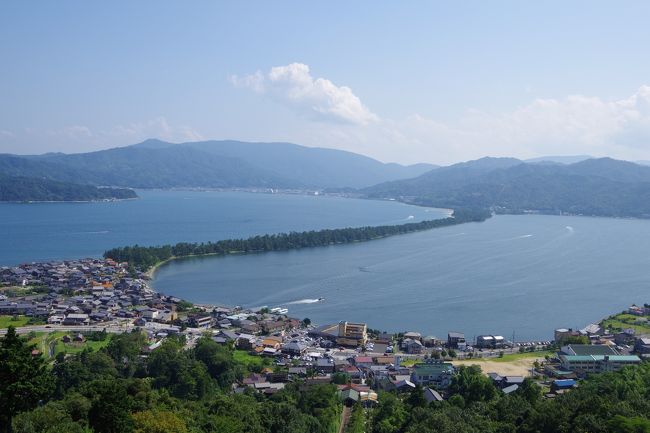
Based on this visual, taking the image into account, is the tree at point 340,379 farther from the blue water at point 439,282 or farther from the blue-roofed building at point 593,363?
the blue water at point 439,282

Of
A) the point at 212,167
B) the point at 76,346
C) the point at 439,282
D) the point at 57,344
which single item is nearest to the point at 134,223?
the point at 439,282

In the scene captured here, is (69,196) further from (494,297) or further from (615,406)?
(615,406)

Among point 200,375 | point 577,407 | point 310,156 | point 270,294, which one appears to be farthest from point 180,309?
point 310,156

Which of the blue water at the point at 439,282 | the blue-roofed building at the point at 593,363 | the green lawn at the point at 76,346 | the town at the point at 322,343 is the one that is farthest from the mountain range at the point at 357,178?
the green lawn at the point at 76,346

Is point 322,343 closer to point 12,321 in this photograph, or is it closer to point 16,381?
point 12,321

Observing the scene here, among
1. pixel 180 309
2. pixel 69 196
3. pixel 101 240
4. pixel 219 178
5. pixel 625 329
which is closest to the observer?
pixel 625 329
